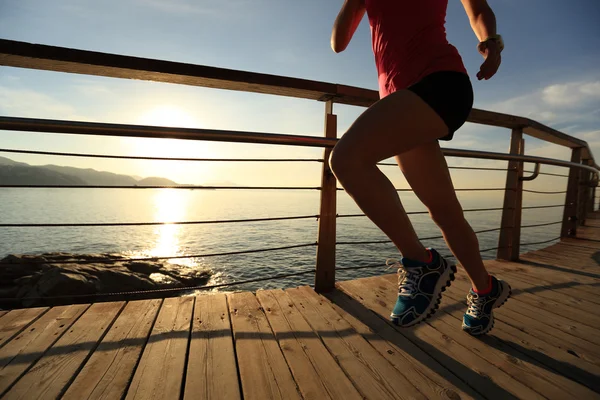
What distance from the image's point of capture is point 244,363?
3.36 ft

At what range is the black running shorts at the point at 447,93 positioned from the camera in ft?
3.07

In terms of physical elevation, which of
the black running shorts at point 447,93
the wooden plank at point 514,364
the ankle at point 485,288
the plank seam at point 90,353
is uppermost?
the black running shorts at point 447,93

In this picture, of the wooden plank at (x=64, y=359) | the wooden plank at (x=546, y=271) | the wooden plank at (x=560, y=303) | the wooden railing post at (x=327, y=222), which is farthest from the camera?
the wooden plank at (x=546, y=271)

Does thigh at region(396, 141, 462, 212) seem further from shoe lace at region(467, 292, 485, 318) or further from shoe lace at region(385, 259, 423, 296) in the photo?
shoe lace at region(467, 292, 485, 318)

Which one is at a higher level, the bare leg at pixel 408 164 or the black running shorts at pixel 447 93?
the black running shorts at pixel 447 93

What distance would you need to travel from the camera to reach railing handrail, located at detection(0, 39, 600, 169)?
121 centimetres

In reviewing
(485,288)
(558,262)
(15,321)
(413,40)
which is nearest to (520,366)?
(485,288)

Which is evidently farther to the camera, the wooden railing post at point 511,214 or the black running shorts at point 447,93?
the wooden railing post at point 511,214

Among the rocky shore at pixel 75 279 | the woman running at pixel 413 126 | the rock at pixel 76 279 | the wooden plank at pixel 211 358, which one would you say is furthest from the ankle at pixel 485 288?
the rock at pixel 76 279

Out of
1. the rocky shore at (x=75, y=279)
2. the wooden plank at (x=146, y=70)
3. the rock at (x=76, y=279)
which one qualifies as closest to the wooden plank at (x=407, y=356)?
the wooden plank at (x=146, y=70)

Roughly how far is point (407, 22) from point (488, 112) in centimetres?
149

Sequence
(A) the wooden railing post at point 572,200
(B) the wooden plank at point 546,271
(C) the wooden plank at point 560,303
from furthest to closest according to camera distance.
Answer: (A) the wooden railing post at point 572,200, (B) the wooden plank at point 546,271, (C) the wooden plank at point 560,303

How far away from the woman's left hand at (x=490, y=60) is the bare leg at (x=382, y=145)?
0.19m

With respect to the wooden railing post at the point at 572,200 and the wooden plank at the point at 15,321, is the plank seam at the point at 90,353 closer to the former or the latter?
the wooden plank at the point at 15,321
